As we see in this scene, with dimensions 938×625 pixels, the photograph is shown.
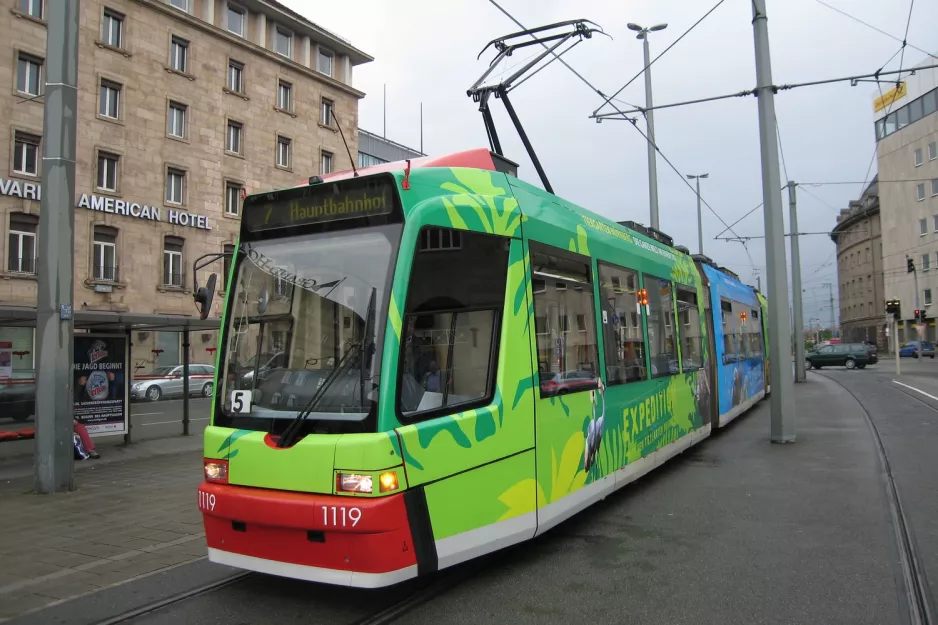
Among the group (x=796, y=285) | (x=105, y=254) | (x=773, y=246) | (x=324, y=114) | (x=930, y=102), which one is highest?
(x=930, y=102)

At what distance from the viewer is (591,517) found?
663cm

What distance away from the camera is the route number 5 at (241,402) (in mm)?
4590

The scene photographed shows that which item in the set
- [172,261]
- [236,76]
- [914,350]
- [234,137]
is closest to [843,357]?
[914,350]

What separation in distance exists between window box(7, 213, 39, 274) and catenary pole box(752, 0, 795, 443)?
2507 centimetres

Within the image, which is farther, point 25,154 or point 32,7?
point 32,7

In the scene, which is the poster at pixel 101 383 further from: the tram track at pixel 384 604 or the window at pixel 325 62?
the window at pixel 325 62

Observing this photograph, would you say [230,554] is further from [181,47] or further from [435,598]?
[181,47]

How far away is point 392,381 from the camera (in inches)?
163

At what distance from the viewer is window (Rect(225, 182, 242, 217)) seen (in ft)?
106

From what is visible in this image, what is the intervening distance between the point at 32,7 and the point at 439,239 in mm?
28565

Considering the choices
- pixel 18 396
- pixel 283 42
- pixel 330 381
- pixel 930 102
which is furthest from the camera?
pixel 930 102

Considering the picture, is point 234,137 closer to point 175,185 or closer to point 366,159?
point 175,185

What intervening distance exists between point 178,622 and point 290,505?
1.09 meters

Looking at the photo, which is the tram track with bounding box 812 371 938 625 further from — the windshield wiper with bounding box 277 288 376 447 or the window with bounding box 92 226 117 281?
the window with bounding box 92 226 117 281
